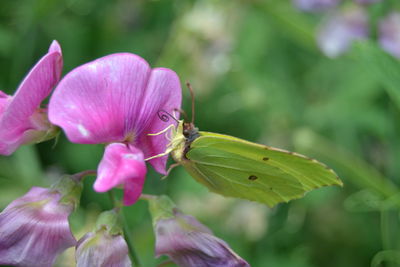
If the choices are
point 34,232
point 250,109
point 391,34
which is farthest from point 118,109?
point 250,109

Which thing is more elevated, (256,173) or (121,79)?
(121,79)

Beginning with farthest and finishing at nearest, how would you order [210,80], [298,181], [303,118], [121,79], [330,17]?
[210,80], [303,118], [330,17], [298,181], [121,79]

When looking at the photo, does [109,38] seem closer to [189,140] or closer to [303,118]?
[303,118]

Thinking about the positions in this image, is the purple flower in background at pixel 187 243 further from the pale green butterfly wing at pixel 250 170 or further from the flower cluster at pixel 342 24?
the flower cluster at pixel 342 24

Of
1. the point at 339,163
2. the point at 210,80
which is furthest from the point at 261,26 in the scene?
the point at 339,163

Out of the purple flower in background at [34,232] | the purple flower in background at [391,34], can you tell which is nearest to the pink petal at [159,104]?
the purple flower in background at [34,232]

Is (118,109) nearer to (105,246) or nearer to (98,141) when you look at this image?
(98,141)
